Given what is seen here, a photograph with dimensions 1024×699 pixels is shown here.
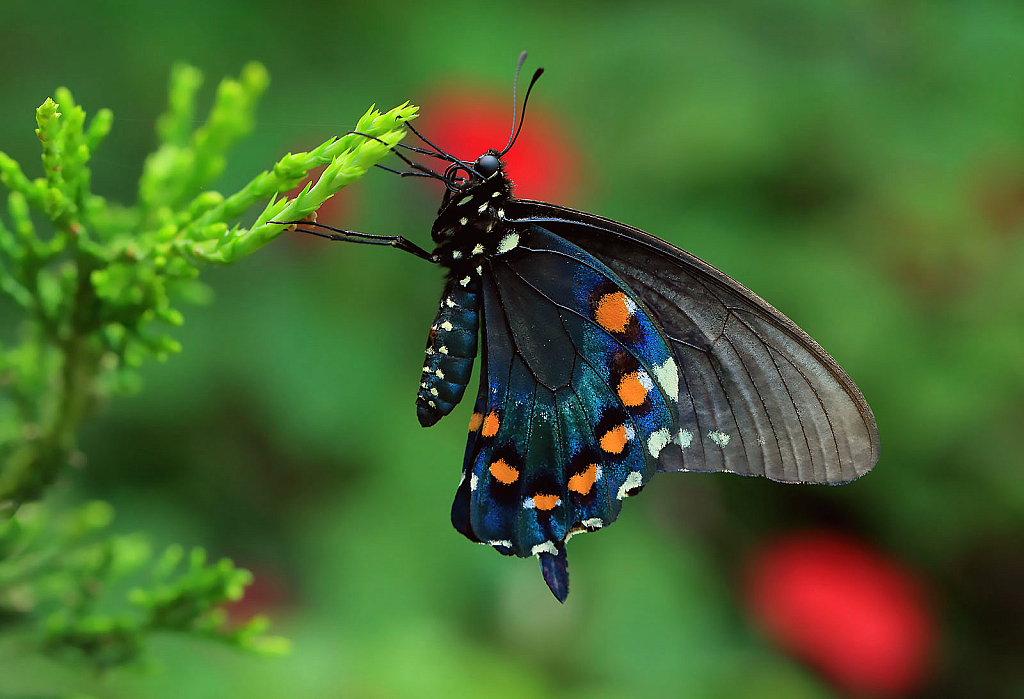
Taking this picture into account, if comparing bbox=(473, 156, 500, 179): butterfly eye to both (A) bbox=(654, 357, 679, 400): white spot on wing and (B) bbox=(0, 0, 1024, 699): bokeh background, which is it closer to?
(A) bbox=(654, 357, 679, 400): white spot on wing

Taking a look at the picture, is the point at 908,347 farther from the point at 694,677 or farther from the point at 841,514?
the point at 694,677

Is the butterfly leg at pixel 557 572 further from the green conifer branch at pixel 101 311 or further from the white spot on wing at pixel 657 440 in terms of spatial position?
the green conifer branch at pixel 101 311

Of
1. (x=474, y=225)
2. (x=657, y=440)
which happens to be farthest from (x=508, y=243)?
(x=657, y=440)

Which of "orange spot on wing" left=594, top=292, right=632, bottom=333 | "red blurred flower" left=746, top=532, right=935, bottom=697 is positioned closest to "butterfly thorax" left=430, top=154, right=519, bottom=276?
A: "orange spot on wing" left=594, top=292, right=632, bottom=333

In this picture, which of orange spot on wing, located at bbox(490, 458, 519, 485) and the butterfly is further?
orange spot on wing, located at bbox(490, 458, 519, 485)

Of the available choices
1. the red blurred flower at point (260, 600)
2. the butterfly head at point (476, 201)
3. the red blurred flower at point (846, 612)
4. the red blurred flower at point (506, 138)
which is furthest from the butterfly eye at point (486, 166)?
the red blurred flower at point (846, 612)
